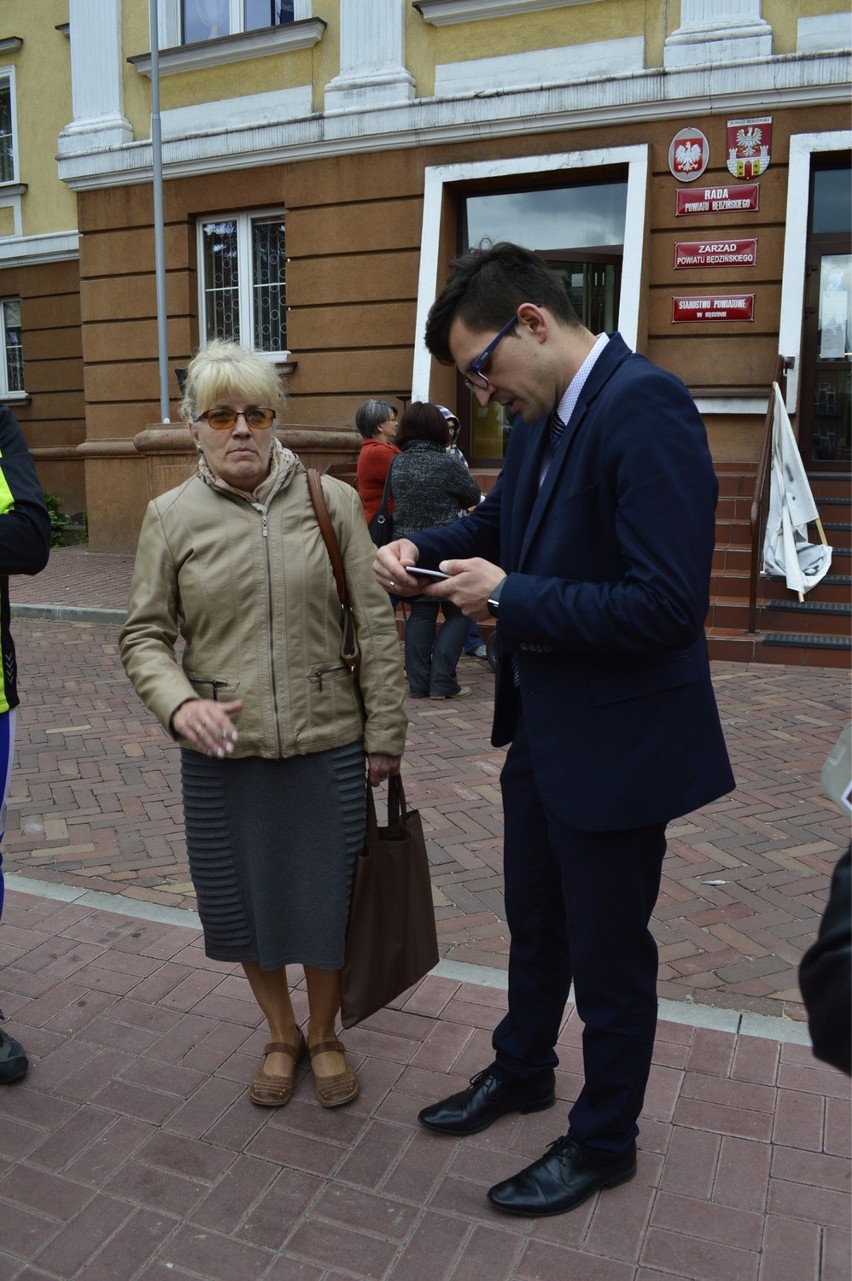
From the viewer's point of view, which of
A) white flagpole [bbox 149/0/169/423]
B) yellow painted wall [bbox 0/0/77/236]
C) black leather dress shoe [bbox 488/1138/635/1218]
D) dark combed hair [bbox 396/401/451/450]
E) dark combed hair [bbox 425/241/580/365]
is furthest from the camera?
yellow painted wall [bbox 0/0/77/236]

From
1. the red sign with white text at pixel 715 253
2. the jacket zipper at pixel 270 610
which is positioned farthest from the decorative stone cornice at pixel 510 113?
the jacket zipper at pixel 270 610

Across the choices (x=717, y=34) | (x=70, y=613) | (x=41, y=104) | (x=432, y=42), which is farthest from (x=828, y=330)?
(x=41, y=104)

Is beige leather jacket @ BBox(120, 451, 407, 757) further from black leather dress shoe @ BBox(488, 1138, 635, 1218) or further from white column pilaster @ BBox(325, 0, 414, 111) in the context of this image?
white column pilaster @ BBox(325, 0, 414, 111)

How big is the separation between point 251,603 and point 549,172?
9453mm

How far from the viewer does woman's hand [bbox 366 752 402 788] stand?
2842mm

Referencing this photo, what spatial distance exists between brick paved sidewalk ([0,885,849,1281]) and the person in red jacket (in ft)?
15.2

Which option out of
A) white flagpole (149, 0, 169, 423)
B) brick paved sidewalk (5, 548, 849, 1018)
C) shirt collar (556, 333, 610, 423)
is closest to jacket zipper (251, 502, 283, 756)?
shirt collar (556, 333, 610, 423)

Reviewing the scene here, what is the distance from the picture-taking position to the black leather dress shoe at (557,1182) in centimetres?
247

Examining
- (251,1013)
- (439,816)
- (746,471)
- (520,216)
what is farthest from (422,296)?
(251,1013)

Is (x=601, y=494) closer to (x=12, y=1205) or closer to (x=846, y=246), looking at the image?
(x=12, y=1205)

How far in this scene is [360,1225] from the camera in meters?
2.46

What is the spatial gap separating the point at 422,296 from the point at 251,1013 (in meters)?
9.22

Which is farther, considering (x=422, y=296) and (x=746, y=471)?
(x=422, y=296)

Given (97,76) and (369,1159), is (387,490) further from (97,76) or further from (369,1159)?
(97,76)
